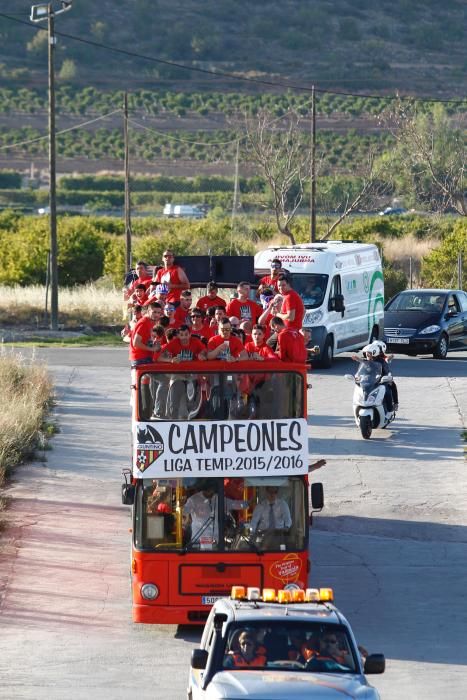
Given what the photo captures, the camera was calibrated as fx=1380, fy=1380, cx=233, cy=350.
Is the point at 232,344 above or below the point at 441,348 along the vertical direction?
above

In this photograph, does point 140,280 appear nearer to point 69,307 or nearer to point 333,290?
point 333,290

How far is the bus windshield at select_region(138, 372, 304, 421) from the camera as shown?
13344 mm

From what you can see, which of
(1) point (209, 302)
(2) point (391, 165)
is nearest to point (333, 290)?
Result: (1) point (209, 302)

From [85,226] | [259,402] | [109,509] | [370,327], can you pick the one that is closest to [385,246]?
[85,226]

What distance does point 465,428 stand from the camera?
24891mm

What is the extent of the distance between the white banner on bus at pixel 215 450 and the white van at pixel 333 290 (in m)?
16.7

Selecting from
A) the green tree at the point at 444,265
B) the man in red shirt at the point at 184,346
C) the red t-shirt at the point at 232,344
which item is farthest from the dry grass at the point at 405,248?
the man in red shirt at the point at 184,346

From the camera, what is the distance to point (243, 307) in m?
19.3

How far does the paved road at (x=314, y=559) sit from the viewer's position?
12.3 metres

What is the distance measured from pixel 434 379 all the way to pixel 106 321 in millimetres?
14820

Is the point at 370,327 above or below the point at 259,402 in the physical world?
below

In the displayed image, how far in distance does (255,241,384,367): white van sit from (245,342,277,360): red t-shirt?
14865mm

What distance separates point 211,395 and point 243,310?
595 cm

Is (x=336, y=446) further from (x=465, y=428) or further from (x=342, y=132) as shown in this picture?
(x=342, y=132)
